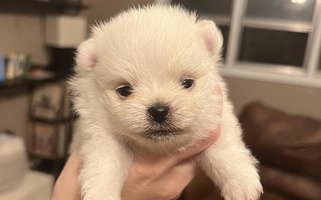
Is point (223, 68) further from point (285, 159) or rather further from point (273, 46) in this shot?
point (285, 159)

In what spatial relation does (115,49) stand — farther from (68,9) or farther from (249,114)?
(68,9)

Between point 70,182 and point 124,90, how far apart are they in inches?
18.2

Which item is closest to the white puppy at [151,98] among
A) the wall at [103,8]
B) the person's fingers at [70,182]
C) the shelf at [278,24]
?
the person's fingers at [70,182]

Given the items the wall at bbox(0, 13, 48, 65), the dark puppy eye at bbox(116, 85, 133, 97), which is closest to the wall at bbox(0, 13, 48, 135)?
the wall at bbox(0, 13, 48, 65)

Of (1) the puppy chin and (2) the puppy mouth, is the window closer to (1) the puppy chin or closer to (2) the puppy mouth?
(1) the puppy chin

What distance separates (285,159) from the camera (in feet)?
7.04

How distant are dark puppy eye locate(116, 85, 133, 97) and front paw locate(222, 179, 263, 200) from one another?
45 cm

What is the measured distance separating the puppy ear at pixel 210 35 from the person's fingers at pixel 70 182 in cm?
62

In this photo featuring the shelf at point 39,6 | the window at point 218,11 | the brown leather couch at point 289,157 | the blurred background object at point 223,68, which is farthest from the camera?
the window at point 218,11

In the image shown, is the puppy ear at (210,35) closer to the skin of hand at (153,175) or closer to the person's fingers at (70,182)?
the skin of hand at (153,175)

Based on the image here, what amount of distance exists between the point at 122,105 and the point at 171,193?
1.48 ft

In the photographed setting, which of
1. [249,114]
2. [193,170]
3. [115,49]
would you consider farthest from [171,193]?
[249,114]

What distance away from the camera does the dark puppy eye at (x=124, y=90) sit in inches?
37.4

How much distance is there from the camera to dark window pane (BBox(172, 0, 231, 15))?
416 centimetres
